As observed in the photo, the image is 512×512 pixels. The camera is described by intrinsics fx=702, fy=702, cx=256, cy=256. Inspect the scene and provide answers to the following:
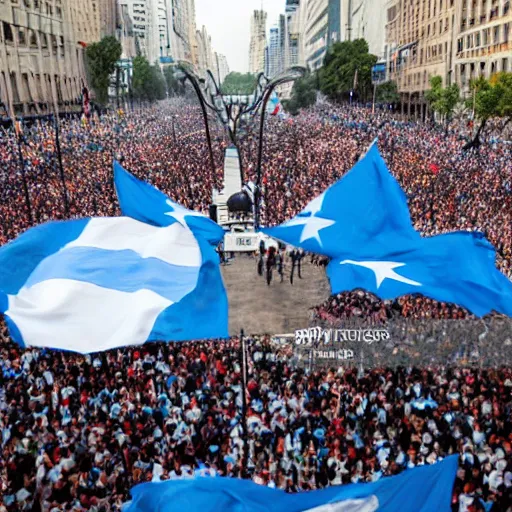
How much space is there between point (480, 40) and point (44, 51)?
18281 millimetres

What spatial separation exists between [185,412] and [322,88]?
1333 inches

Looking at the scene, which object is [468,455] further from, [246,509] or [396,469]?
[246,509]

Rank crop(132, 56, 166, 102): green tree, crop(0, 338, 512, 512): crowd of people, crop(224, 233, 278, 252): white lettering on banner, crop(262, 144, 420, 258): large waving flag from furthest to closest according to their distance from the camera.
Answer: crop(132, 56, 166, 102): green tree < crop(224, 233, 278, 252): white lettering on banner < crop(262, 144, 420, 258): large waving flag < crop(0, 338, 512, 512): crowd of people

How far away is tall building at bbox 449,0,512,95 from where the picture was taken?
27.8 metres

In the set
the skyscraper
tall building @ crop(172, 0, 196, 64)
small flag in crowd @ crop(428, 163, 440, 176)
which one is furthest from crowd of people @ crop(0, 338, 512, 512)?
the skyscraper

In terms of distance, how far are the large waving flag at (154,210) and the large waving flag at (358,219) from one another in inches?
49.6

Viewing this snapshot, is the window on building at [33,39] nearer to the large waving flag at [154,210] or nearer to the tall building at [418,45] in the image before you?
the tall building at [418,45]

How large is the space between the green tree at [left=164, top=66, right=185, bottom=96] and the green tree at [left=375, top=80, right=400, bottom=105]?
10248mm

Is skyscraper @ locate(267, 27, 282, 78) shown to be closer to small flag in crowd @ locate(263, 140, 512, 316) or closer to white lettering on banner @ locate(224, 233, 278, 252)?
white lettering on banner @ locate(224, 233, 278, 252)

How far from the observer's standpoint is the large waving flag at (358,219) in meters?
10.6

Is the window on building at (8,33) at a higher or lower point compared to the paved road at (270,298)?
higher

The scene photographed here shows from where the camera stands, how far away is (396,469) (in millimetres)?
7148

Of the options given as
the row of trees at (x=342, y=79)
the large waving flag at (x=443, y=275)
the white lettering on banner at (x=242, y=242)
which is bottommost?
the white lettering on banner at (x=242, y=242)

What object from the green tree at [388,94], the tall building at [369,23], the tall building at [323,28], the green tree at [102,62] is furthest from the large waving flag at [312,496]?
the tall building at [323,28]
